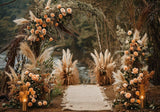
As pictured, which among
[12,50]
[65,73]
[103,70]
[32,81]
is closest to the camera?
[32,81]

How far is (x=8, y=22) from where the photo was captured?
6770 mm

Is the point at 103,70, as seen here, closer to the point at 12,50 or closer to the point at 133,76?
the point at 133,76

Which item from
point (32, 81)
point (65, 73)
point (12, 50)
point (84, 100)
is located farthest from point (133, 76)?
point (65, 73)

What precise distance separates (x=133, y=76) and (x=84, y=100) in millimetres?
1132

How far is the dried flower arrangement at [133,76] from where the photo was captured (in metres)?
3.59

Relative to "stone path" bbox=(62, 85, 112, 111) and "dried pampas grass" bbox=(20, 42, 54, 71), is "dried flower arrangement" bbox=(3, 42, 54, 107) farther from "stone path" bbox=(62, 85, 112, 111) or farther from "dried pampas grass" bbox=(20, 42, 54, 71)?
"stone path" bbox=(62, 85, 112, 111)

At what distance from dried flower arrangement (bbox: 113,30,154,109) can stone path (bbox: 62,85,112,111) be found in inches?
12.6

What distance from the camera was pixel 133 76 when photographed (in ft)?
12.1

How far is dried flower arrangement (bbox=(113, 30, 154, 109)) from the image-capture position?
3.59 meters

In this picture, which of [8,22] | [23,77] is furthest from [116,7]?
[23,77]

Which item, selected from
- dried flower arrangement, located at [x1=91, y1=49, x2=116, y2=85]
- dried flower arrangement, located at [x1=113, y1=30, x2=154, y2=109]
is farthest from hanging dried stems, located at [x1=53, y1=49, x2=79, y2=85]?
dried flower arrangement, located at [x1=113, y1=30, x2=154, y2=109]

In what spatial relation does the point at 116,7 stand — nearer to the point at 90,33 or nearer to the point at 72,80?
the point at 72,80

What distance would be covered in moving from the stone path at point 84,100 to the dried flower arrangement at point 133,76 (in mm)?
320

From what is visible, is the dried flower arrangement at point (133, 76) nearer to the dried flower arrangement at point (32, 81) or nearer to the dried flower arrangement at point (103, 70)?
the dried flower arrangement at point (32, 81)
